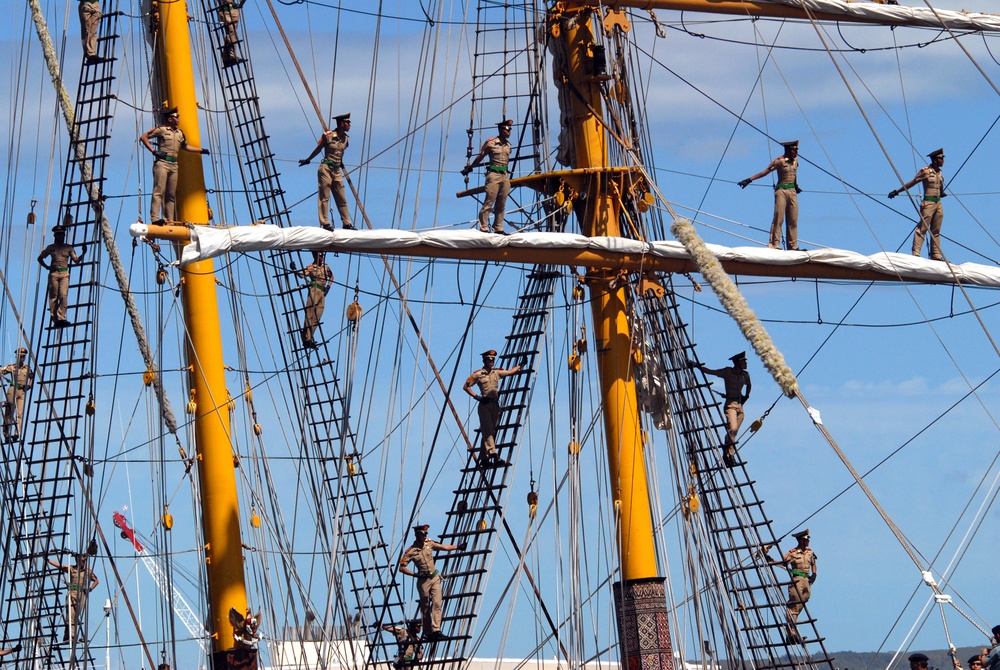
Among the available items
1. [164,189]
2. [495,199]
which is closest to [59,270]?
[164,189]

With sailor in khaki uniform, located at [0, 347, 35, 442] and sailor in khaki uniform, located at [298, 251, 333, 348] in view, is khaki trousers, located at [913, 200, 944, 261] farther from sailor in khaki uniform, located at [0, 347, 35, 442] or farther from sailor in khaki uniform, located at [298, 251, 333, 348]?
sailor in khaki uniform, located at [0, 347, 35, 442]

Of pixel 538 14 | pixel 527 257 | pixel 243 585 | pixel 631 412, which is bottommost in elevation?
pixel 243 585

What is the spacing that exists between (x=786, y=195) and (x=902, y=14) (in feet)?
17.6

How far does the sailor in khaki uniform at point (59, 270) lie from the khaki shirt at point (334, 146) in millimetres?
4701

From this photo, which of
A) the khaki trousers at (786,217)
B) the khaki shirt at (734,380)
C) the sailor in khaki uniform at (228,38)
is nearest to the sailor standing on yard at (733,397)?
the khaki shirt at (734,380)

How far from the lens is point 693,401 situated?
3225 cm

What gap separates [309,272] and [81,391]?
4128mm

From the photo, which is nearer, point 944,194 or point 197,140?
point 197,140

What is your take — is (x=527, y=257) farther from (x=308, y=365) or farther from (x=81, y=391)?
(x=81, y=391)

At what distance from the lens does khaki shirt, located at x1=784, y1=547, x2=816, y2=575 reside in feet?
99.7

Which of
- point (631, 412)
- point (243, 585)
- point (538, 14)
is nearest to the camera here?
point (243, 585)

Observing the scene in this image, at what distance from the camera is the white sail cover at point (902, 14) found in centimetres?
3506

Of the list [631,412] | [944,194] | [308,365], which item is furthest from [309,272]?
[944,194]

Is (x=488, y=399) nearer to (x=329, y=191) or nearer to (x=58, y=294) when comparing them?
(x=329, y=191)
